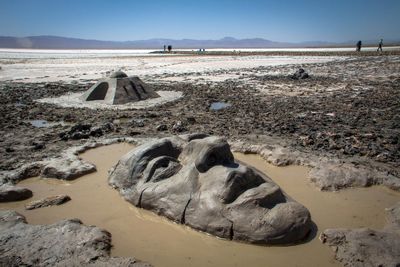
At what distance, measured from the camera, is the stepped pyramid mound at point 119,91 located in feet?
42.6

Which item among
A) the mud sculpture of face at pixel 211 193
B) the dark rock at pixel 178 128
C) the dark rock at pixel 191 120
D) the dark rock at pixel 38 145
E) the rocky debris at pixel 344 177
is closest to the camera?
the mud sculpture of face at pixel 211 193

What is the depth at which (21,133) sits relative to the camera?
8.89 metres

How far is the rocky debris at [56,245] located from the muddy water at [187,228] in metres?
0.25

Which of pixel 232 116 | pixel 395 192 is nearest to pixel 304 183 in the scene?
pixel 395 192

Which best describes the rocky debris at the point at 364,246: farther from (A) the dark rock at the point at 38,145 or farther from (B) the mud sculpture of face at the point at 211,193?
(A) the dark rock at the point at 38,145

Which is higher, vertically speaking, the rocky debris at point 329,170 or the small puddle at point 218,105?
the small puddle at point 218,105

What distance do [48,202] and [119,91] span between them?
843 centimetres

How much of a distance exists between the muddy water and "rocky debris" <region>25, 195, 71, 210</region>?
88 millimetres

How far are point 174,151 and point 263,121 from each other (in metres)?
4.84

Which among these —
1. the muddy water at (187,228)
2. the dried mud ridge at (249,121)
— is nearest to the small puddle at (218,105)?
the dried mud ridge at (249,121)

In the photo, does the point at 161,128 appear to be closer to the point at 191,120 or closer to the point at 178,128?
the point at 178,128

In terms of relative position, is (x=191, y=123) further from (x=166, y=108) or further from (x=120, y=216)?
(x=120, y=216)

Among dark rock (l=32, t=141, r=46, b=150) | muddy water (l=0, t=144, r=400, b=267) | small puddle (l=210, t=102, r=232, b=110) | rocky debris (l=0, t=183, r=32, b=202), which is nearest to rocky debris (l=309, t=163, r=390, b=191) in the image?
muddy water (l=0, t=144, r=400, b=267)

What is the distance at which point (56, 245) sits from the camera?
12.8 feet
